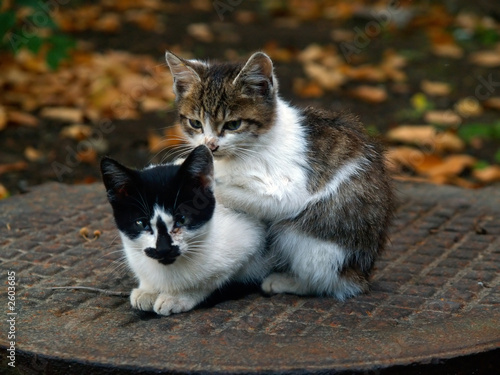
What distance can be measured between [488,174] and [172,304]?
3340 mm

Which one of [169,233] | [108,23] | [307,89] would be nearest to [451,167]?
[307,89]

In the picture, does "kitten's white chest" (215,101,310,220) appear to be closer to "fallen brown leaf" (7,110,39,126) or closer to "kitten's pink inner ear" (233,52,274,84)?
"kitten's pink inner ear" (233,52,274,84)

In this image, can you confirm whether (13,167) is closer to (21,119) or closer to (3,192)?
(3,192)

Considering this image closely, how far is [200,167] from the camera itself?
2.89 metres

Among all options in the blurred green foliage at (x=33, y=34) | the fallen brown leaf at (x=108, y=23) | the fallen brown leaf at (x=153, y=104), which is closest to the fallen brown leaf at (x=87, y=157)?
the blurred green foliage at (x=33, y=34)

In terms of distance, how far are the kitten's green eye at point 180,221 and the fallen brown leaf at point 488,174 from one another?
3343mm

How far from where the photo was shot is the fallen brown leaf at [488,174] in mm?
5523

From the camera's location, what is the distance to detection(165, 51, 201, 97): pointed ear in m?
3.45

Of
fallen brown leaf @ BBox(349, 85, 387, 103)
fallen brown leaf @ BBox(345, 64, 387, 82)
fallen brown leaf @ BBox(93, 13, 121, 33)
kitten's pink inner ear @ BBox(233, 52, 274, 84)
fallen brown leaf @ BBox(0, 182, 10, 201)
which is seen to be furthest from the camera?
fallen brown leaf @ BBox(93, 13, 121, 33)

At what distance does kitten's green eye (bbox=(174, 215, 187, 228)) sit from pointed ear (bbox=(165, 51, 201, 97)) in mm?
838

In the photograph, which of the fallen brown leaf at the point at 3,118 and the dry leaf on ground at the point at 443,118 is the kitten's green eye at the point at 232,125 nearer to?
the fallen brown leaf at the point at 3,118

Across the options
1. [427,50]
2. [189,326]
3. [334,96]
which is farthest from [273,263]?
[427,50]

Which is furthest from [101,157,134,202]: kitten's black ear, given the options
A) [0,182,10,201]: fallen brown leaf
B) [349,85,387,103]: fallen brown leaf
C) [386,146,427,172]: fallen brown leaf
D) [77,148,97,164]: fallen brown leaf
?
[349,85,387,103]: fallen brown leaf

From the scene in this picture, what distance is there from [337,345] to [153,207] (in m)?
0.87
